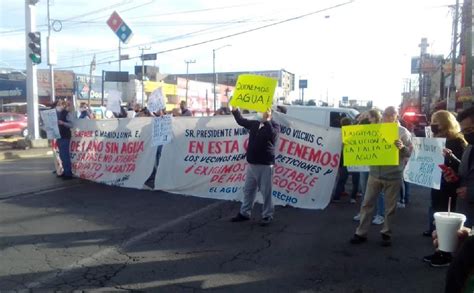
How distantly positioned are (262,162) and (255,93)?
1074mm

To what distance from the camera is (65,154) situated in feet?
37.2

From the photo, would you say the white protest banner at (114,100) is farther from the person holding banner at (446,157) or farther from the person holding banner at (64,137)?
the person holding banner at (446,157)

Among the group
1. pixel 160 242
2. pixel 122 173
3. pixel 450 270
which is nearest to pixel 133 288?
pixel 160 242

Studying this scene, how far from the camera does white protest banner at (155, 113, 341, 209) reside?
27.1 feet

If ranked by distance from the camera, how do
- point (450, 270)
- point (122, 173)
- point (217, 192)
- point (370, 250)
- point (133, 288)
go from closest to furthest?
point (450, 270), point (133, 288), point (370, 250), point (217, 192), point (122, 173)

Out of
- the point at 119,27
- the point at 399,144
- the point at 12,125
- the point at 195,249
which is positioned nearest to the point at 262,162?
the point at 195,249

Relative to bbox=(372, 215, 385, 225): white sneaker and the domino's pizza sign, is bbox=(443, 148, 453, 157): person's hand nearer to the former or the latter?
bbox=(372, 215, 385, 225): white sneaker

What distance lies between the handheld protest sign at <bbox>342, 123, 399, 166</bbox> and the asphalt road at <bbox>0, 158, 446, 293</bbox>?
3.64ft

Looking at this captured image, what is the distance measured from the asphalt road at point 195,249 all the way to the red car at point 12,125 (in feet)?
74.0

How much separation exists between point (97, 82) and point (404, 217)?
2517 inches

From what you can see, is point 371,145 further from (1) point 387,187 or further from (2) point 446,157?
(2) point 446,157

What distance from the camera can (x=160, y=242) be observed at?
20.4ft

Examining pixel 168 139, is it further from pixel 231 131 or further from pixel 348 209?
pixel 348 209

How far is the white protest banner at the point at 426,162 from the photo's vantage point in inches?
219
